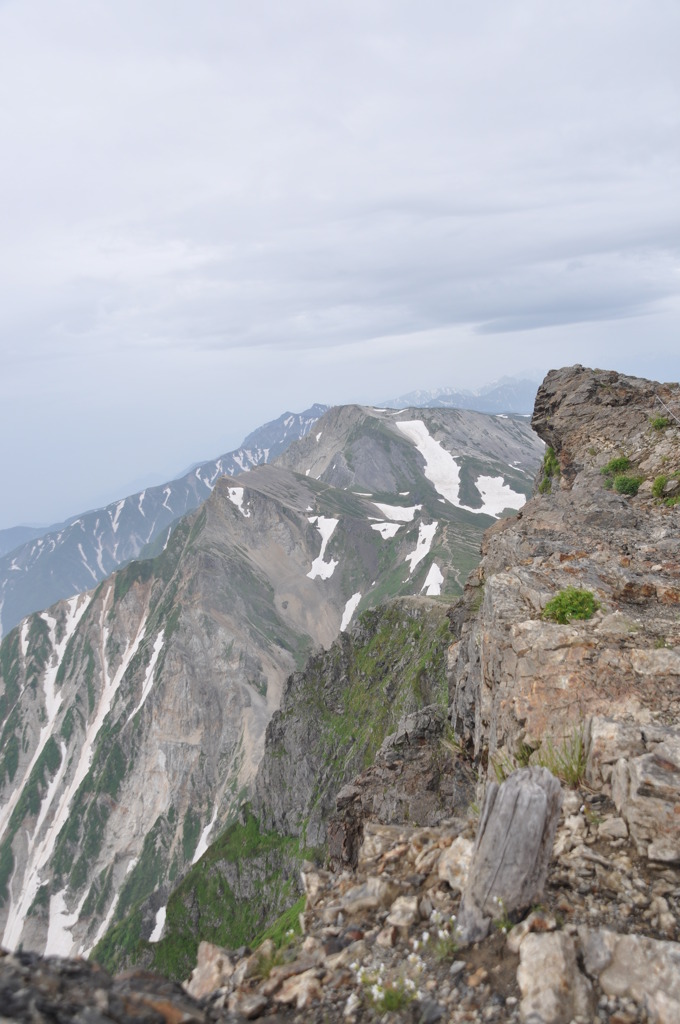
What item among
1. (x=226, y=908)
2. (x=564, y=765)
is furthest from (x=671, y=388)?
(x=226, y=908)

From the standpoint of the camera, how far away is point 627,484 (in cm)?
2303

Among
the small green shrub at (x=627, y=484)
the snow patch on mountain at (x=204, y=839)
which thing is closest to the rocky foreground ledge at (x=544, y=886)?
the small green shrub at (x=627, y=484)

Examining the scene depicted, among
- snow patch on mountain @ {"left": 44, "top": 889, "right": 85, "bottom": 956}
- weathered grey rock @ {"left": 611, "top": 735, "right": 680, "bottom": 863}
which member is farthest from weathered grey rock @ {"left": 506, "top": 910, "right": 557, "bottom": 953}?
snow patch on mountain @ {"left": 44, "top": 889, "right": 85, "bottom": 956}

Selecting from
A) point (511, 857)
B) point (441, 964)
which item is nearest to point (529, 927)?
point (511, 857)

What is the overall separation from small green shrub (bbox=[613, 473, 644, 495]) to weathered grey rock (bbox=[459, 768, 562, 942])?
18194 millimetres

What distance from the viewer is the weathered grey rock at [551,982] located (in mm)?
5863

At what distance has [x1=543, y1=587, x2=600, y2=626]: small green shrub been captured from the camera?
45.8ft

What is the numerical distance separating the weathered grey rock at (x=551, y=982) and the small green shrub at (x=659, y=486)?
1870 cm

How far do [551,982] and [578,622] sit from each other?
8758mm

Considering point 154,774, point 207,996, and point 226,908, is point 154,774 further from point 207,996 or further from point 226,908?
point 207,996

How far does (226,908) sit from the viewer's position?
84.2m

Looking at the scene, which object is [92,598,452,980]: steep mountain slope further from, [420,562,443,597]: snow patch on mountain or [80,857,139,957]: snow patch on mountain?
[420,562,443,597]: snow patch on mountain

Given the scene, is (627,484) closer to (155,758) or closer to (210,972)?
(210,972)

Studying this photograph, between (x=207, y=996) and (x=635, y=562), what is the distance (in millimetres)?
14580
